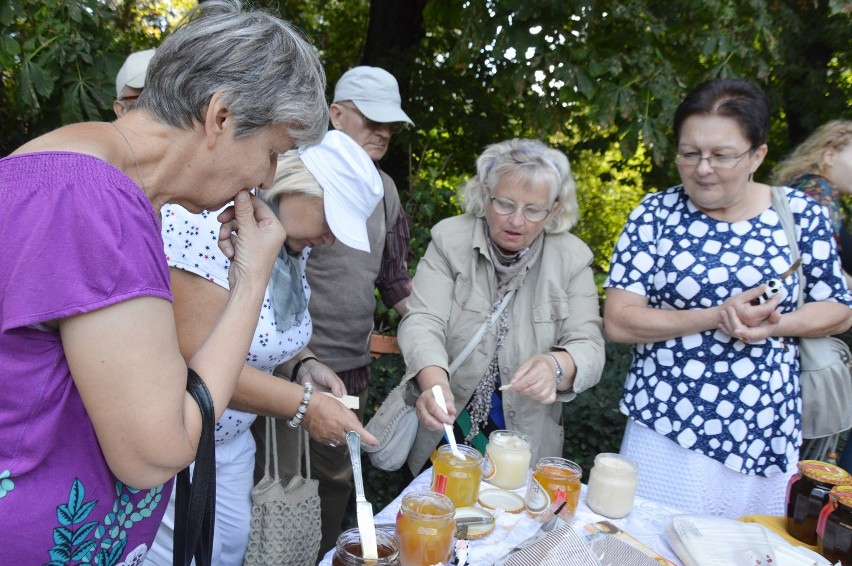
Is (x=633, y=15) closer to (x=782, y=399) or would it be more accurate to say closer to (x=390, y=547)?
(x=782, y=399)

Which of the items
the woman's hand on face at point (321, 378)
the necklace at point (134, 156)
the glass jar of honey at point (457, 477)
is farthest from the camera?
the woman's hand on face at point (321, 378)

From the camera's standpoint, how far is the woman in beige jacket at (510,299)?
2.28 m

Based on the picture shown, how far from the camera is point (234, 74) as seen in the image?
1168mm

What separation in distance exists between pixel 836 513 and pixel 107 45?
382 cm

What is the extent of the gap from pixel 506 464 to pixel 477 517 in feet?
0.78

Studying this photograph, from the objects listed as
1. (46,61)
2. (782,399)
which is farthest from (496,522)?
(46,61)

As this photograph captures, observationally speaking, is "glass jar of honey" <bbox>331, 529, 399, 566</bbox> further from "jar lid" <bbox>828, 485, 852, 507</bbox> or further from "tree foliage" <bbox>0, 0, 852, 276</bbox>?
"tree foliage" <bbox>0, 0, 852, 276</bbox>

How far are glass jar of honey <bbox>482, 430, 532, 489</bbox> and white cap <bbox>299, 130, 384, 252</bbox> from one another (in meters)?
0.74

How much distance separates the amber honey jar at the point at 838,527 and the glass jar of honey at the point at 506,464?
760 mm

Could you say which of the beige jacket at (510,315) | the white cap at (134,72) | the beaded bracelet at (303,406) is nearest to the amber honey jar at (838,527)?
the beige jacket at (510,315)

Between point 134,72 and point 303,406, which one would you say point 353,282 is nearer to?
point 303,406

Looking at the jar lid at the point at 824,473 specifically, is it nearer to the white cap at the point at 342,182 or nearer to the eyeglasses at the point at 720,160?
the eyeglasses at the point at 720,160

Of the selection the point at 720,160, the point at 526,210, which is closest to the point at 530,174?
the point at 526,210

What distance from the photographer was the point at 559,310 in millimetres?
2324
